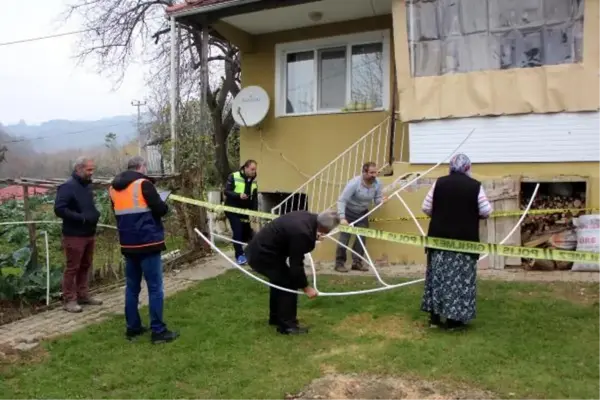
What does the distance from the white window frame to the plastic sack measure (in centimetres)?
380

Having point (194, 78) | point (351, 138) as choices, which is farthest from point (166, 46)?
point (351, 138)

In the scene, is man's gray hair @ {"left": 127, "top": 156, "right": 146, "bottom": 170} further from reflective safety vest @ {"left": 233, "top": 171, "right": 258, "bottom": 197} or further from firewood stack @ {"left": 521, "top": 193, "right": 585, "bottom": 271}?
firewood stack @ {"left": 521, "top": 193, "right": 585, "bottom": 271}

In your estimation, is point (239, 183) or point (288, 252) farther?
point (239, 183)

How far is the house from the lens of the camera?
760 cm

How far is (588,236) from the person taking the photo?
24.4 feet

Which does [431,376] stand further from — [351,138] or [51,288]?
[351,138]

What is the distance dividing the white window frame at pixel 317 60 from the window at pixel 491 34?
174 cm

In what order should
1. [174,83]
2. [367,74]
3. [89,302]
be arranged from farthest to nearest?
1. [367,74]
2. [174,83]
3. [89,302]

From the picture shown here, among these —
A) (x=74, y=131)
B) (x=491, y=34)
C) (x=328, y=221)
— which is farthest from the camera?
(x=74, y=131)

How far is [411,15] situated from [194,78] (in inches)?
475

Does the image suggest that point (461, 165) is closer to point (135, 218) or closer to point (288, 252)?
point (288, 252)

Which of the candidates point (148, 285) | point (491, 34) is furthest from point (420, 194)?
point (148, 285)

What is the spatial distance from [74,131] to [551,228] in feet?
123

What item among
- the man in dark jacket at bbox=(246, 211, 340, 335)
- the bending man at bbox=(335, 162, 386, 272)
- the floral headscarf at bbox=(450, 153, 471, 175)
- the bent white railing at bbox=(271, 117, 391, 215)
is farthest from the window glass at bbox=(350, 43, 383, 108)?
the man in dark jacket at bbox=(246, 211, 340, 335)
